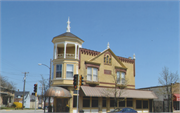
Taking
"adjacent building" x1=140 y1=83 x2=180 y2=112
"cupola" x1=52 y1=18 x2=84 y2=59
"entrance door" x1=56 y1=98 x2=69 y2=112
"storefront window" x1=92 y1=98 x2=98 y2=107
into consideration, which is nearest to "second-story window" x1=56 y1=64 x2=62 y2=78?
"cupola" x1=52 y1=18 x2=84 y2=59

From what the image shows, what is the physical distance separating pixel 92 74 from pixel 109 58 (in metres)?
4.46

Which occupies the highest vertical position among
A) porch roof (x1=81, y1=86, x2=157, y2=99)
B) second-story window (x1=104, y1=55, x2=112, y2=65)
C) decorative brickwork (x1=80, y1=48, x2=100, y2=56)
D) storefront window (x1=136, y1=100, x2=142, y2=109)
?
decorative brickwork (x1=80, y1=48, x2=100, y2=56)

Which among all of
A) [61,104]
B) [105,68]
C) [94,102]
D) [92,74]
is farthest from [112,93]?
[61,104]

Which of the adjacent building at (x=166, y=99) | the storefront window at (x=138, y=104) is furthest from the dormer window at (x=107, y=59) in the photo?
the adjacent building at (x=166, y=99)

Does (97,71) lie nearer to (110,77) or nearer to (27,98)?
(110,77)

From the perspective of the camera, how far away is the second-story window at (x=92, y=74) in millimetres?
29734

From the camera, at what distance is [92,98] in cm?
2916

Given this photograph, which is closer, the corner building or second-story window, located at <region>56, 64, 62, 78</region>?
the corner building

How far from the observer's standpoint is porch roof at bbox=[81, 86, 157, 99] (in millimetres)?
27703

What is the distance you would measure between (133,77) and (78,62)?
12.1 meters

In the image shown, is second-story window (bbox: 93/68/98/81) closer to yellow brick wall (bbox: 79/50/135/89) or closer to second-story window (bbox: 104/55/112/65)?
yellow brick wall (bbox: 79/50/135/89)

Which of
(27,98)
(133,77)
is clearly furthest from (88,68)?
(27,98)

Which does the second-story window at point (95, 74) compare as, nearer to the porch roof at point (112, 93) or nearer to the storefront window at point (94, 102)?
the porch roof at point (112, 93)

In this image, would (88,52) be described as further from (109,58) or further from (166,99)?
(166,99)
